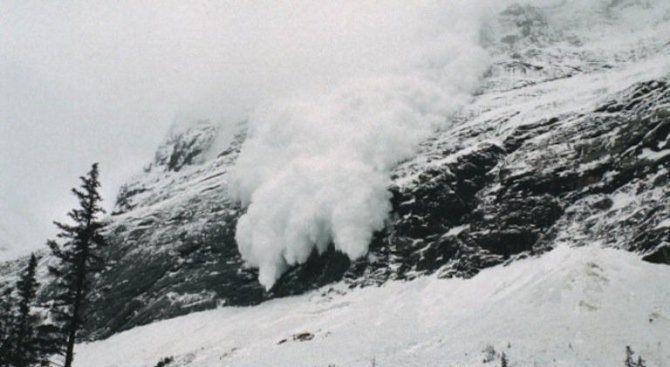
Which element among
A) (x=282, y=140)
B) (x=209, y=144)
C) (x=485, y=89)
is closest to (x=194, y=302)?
(x=282, y=140)

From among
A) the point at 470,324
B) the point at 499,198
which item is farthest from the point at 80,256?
the point at 499,198

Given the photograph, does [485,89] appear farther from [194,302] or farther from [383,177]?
[194,302]

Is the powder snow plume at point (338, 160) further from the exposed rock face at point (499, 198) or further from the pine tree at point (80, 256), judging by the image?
the pine tree at point (80, 256)

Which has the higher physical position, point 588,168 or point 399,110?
point 399,110

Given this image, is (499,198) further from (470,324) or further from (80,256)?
(80,256)

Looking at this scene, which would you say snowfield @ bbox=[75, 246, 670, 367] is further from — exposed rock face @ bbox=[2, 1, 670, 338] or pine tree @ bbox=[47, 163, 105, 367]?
pine tree @ bbox=[47, 163, 105, 367]

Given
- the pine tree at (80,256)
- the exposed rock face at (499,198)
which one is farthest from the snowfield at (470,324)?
the pine tree at (80,256)
